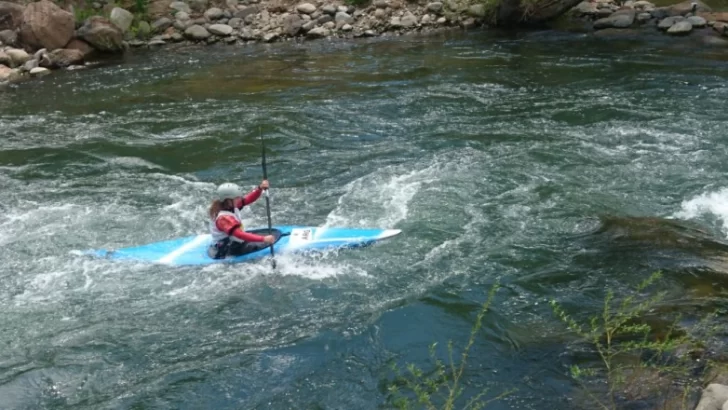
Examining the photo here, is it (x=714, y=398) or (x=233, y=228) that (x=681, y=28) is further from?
(x=714, y=398)

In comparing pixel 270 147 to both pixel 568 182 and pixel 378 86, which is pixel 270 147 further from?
pixel 568 182

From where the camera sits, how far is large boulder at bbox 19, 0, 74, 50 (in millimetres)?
15703

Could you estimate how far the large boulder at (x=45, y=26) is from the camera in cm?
1570

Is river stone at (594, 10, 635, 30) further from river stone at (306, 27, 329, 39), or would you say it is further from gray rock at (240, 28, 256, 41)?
gray rock at (240, 28, 256, 41)

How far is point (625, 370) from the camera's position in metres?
4.73

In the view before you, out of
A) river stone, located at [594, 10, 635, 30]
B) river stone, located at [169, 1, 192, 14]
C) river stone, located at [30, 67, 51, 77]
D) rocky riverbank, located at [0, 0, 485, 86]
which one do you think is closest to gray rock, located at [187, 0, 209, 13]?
rocky riverbank, located at [0, 0, 485, 86]

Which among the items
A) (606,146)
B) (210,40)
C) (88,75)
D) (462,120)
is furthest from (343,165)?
(210,40)

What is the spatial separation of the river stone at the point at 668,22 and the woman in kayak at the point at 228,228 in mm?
11523

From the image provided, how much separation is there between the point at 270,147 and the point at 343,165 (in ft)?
4.43

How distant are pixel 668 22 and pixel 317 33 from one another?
7.77 metres

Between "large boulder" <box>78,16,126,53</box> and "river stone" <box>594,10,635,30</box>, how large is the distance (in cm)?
1083

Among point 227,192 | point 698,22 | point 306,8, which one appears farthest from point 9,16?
point 698,22

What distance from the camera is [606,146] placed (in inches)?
364

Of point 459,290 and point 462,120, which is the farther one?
point 462,120
